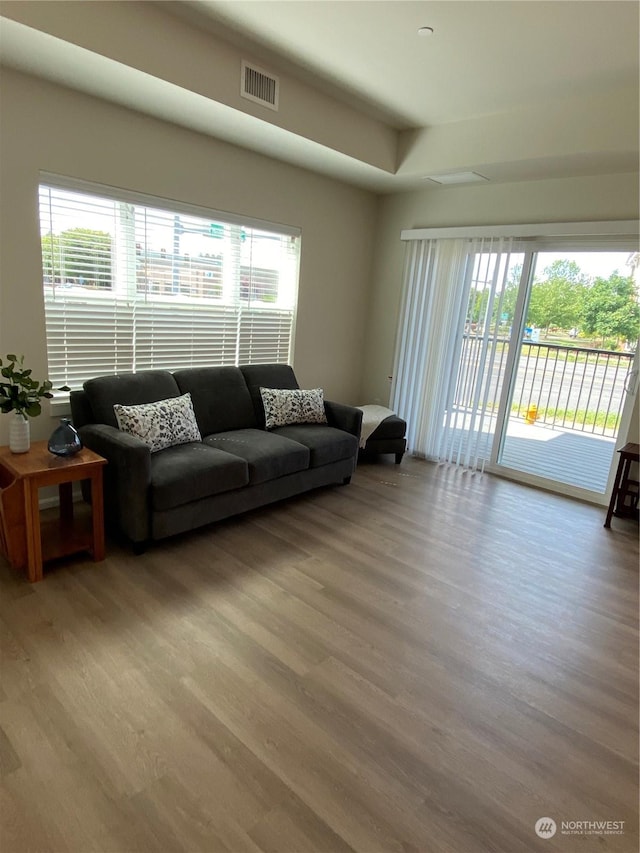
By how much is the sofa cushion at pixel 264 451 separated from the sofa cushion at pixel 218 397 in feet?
0.38

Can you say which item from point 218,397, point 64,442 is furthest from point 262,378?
point 64,442

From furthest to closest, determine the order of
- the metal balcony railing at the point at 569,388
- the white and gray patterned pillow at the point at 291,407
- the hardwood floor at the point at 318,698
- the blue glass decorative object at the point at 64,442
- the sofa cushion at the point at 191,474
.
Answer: the metal balcony railing at the point at 569,388 → the white and gray patterned pillow at the point at 291,407 → the sofa cushion at the point at 191,474 → the blue glass decorative object at the point at 64,442 → the hardwood floor at the point at 318,698

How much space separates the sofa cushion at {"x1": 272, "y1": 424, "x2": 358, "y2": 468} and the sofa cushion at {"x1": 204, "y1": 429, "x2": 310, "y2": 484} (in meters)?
0.09

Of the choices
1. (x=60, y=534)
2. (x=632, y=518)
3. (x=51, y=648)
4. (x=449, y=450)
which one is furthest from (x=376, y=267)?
(x=51, y=648)

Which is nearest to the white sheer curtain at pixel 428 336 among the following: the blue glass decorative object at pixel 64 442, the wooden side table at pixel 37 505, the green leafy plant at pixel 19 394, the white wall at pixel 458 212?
the white wall at pixel 458 212

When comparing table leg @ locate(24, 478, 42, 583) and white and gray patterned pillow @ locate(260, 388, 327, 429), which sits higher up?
white and gray patterned pillow @ locate(260, 388, 327, 429)

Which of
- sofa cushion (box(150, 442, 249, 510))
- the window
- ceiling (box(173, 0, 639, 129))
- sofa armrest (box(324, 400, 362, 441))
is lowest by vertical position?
sofa cushion (box(150, 442, 249, 510))

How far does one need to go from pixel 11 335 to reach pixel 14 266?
40cm

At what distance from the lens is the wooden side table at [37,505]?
2.42 meters

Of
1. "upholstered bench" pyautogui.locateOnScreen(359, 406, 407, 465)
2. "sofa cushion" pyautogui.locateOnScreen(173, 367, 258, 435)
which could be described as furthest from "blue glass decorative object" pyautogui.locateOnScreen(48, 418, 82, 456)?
"upholstered bench" pyautogui.locateOnScreen(359, 406, 407, 465)

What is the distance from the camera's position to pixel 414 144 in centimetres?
401

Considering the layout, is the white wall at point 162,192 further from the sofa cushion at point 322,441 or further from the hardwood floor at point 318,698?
the hardwood floor at point 318,698

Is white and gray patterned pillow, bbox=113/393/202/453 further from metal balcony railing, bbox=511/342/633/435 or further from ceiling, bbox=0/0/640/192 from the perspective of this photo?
metal balcony railing, bbox=511/342/633/435

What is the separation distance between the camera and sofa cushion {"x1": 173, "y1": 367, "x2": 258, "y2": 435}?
3.66 meters
